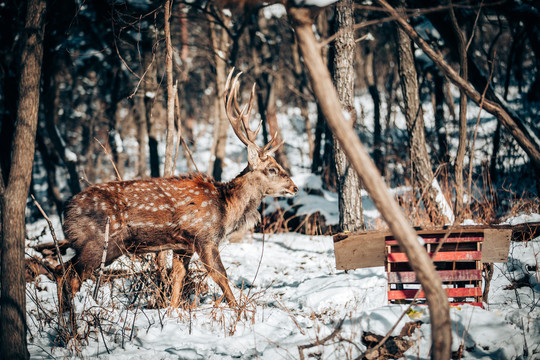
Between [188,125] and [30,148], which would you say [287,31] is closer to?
[188,125]

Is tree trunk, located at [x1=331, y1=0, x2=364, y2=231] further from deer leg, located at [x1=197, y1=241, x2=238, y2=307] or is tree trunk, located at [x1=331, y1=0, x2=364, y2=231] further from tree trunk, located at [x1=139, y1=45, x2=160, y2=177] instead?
tree trunk, located at [x1=139, y1=45, x2=160, y2=177]

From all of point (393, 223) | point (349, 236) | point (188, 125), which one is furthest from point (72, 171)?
point (188, 125)

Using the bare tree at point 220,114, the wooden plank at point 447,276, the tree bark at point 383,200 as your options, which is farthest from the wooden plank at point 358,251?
the bare tree at point 220,114

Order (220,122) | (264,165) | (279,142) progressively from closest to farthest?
(264,165) → (279,142) → (220,122)

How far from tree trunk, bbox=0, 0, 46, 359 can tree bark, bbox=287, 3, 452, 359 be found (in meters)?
2.64

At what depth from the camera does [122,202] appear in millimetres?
4961

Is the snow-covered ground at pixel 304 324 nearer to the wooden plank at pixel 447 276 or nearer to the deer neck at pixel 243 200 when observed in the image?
the wooden plank at pixel 447 276

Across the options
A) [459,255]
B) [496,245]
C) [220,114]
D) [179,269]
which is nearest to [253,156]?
[179,269]

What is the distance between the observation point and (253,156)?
5.98 meters

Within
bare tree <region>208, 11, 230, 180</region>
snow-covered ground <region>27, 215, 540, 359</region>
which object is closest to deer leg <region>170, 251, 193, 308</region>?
snow-covered ground <region>27, 215, 540, 359</region>

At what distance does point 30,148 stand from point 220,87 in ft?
23.4

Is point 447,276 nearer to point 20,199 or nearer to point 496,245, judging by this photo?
point 496,245

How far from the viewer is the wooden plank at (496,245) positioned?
3982 millimetres

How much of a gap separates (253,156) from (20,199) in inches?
122
